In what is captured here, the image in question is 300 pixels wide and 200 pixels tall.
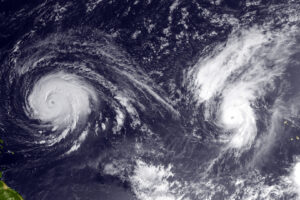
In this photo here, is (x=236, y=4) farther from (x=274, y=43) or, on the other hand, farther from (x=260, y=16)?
(x=274, y=43)

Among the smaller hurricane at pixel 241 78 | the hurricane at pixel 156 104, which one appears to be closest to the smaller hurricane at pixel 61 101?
the hurricane at pixel 156 104

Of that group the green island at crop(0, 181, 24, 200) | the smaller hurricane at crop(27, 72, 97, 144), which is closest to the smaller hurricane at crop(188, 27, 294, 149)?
the smaller hurricane at crop(27, 72, 97, 144)

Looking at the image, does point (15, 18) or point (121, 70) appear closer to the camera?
point (15, 18)

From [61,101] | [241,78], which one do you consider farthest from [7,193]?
[241,78]

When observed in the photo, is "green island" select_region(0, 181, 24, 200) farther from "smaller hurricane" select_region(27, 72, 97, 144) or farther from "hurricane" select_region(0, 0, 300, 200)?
"smaller hurricane" select_region(27, 72, 97, 144)

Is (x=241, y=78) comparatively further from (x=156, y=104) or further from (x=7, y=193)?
(x=7, y=193)

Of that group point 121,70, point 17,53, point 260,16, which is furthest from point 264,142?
point 17,53
